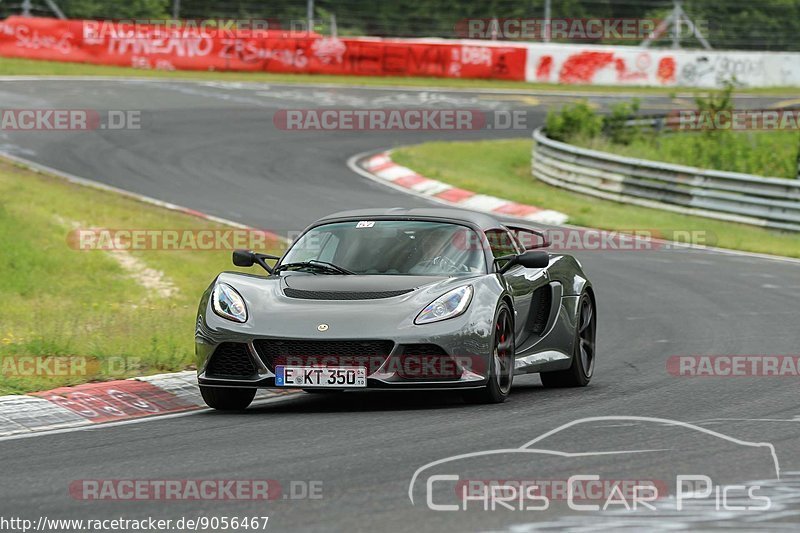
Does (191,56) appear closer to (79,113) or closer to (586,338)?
(79,113)

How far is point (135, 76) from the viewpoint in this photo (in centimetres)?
3684

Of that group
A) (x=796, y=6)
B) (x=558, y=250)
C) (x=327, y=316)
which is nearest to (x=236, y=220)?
(x=558, y=250)

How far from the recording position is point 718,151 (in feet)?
96.1

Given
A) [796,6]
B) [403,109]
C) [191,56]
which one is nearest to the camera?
[403,109]

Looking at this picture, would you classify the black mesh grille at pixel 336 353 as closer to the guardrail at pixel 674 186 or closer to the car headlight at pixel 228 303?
the car headlight at pixel 228 303

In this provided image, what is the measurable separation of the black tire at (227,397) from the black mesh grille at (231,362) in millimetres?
155

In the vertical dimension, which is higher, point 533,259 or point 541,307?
point 533,259

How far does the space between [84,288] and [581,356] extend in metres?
6.29

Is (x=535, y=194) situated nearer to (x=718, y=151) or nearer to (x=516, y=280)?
(x=718, y=151)

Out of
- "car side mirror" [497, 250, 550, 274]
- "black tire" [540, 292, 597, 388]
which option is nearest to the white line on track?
A: "car side mirror" [497, 250, 550, 274]

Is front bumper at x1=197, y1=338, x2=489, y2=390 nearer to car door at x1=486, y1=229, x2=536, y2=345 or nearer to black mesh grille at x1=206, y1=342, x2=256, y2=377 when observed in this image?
black mesh grille at x1=206, y1=342, x2=256, y2=377

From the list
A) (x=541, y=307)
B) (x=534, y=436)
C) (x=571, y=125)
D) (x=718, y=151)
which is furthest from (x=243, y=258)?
(x=718, y=151)

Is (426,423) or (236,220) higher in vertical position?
(426,423)

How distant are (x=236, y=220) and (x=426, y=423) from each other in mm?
12843
